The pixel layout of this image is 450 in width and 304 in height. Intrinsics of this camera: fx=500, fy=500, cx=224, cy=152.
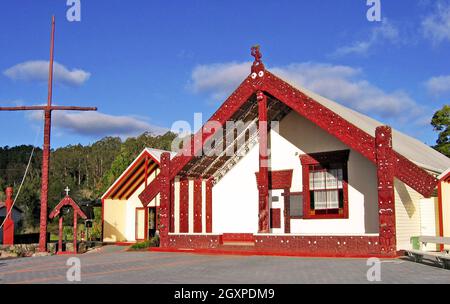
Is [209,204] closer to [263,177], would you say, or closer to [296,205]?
[296,205]

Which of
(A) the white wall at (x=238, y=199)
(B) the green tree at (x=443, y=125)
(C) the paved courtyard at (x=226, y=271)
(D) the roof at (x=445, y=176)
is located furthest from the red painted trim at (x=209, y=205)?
(B) the green tree at (x=443, y=125)

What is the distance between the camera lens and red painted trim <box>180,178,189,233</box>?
2219 centimetres

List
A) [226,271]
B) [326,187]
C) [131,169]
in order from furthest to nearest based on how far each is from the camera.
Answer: [131,169] < [326,187] < [226,271]

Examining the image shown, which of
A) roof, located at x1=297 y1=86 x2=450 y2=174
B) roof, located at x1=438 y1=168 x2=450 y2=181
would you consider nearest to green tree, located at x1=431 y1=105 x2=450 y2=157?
roof, located at x1=297 y1=86 x2=450 y2=174

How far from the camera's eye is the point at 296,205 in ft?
67.5

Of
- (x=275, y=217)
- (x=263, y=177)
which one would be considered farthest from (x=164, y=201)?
(x=275, y=217)

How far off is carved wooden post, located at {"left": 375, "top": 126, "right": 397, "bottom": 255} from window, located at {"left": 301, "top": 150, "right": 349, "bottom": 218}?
10.9ft

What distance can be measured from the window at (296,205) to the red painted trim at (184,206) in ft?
15.4

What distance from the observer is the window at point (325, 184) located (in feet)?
63.7

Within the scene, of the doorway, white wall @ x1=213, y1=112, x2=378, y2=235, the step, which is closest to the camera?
white wall @ x1=213, y1=112, x2=378, y2=235

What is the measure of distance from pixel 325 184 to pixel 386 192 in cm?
425

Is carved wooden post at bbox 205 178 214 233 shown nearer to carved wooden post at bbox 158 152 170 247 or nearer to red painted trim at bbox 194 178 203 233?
red painted trim at bbox 194 178 203 233

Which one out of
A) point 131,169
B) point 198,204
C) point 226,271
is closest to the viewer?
point 226,271

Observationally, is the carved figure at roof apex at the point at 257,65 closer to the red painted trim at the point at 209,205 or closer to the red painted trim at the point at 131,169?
the red painted trim at the point at 209,205
